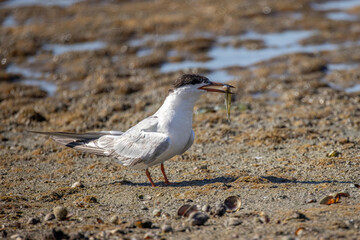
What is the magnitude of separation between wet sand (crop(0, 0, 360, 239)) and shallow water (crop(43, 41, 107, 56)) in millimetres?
74

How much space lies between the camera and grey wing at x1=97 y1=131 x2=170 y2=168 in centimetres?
586

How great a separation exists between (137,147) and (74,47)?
11.4m

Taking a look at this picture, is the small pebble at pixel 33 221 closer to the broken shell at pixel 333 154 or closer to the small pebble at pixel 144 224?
the small pebble at pixel 144 224

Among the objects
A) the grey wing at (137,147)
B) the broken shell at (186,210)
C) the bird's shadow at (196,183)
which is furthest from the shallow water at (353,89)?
the broken shell at (186,210)

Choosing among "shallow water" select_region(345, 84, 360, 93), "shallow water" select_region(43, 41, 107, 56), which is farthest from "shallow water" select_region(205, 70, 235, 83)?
"shallow water" select_region(43, 41, 107, 56)

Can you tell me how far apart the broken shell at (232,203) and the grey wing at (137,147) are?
3.43 feet

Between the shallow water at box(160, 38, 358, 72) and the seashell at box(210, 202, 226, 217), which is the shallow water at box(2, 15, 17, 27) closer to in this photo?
the shallow water at box(160, 38, 358, 72)

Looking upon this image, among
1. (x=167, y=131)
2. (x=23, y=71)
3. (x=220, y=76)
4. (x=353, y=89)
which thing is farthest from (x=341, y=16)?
(x=167, y=131)

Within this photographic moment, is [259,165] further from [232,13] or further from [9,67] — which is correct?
[232,13]

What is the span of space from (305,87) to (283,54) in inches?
122

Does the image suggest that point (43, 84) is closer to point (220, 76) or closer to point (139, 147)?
point (220, 76)

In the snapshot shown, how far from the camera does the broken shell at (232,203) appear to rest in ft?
16.8

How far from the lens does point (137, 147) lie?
6.10m

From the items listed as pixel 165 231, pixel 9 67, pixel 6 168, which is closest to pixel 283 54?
pixel 9 67
